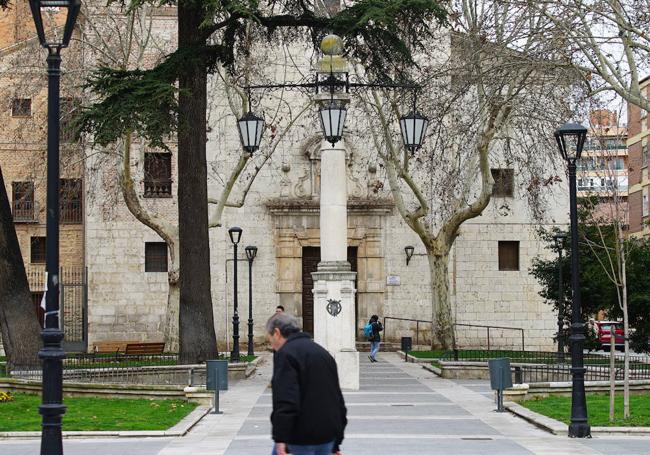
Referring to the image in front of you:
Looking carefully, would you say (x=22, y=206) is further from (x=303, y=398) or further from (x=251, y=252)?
(x=303, y=398)

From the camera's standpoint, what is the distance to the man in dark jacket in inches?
342

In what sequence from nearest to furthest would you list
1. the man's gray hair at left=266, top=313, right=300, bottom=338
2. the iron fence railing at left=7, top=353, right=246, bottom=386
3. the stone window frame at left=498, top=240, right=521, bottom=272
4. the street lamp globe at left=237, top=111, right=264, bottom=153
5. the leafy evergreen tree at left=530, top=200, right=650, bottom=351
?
the man's gray hair at left=266, top=313, right=300, bottom=338 → the street lamp globe at left=237, top=111, right=264, bottom=153 → the iron fence railing at left=7, top=353, right=246, bottom=386 → the leafy evergreen tree at left=530, top=200, right=650, bottom=351 → the stone window frame at left=498, top=240, right=521, bottom=272

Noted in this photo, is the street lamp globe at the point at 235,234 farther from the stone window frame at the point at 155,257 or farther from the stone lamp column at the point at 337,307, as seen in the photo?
the stone lamp column at the point at 337,307

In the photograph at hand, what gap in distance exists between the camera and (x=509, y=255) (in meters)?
45.7

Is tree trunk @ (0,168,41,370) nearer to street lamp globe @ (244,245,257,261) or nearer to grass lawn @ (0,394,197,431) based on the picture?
grass lawn @ (0,394,197,431)

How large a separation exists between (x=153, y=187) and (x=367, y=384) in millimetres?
18360

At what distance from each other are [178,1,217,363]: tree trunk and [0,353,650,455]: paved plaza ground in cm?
198

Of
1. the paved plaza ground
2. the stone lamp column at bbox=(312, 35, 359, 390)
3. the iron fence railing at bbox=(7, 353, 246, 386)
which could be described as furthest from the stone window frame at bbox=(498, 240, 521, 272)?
the iron fence railing at bbox=(7, 353, 246, 386)

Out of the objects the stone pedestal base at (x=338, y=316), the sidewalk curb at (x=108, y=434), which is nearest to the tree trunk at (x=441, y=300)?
the stone pedestal base at (x=338, y=316)

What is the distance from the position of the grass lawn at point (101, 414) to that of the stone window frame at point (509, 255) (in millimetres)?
24953

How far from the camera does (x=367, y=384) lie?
28.2 meters

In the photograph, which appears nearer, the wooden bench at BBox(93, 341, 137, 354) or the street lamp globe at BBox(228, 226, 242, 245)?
the street lamp globe at BBox(228, 226, 242, 245)

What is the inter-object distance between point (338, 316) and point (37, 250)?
72.9ft

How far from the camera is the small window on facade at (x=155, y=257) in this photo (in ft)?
145
